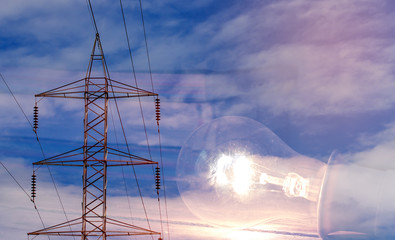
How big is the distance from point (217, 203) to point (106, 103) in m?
11.8

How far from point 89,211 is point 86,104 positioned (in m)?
7.09

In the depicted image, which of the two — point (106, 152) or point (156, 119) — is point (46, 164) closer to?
point (106, 152)

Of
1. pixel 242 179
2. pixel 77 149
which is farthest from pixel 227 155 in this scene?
pixel 77 149

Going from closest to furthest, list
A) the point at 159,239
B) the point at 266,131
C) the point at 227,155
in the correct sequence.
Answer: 1. the point at 227,155
2. the point at 266,131
3. the point at 159,239

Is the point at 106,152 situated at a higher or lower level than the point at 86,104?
lower

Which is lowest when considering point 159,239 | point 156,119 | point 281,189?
point 159,239

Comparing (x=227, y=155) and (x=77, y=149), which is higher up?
(x=77, y=149)

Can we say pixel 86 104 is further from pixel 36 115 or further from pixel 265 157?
pixel 265 157

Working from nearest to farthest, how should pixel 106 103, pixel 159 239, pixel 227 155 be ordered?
pixel 227 155 < pixel 159 239 < pixel 106 103

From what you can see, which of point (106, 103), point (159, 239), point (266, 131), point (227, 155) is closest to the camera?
point (227, 155)

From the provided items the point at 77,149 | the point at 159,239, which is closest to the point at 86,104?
the point at 77,149

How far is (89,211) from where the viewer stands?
28000 mm

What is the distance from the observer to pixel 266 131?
23.1m

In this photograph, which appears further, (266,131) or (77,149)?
(77,149)
